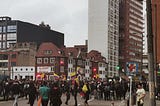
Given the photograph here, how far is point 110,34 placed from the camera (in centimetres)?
13888

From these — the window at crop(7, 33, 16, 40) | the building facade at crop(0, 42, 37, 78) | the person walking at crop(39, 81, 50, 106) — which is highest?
the window at crop(7, 33, 16, 40)

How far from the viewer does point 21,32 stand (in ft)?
451

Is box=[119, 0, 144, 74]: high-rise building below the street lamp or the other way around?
the other way around

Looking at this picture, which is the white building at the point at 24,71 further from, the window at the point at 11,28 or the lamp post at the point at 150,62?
the lamp post at the point at 150,62

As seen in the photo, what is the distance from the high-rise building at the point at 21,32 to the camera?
13638 cm

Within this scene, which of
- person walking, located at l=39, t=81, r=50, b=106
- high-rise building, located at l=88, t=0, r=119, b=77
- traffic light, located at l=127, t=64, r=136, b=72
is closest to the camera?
person walking, located at l=39, t=81, r=50, b=106

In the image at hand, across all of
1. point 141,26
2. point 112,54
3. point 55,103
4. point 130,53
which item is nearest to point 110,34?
point 112,54

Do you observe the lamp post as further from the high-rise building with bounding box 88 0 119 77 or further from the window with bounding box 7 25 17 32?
the window with bounding box 7 25 17 32

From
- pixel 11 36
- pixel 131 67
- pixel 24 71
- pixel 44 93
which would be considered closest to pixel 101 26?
pixel 11 36

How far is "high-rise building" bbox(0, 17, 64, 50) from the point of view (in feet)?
447

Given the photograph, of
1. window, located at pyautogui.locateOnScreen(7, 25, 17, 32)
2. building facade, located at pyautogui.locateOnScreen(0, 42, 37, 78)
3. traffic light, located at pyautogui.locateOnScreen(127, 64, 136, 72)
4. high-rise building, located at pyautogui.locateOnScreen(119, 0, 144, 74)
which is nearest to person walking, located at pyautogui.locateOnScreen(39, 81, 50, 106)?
traffic light, located at pyautogui.locateOnScreen(127, 64, 136, 72)

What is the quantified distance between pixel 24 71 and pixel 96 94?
79.0 meters

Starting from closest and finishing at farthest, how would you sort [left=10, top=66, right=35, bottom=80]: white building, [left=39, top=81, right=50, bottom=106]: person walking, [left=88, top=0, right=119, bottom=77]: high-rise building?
1. [left=39, top=81, right=50, bottom=106]: person walking
2. [left=10, top=66, right=35, bottom=80]: white building
3. [left=88, top=0, right=119, bottom=77]: high-rise building

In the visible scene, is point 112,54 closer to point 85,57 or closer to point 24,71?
point 85,57
